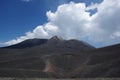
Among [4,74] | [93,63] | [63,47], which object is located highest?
[63,47]

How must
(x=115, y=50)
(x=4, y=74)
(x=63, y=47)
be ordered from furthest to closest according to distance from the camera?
(x=63, y=47), (x=115, y=50), (x=4, y=74)

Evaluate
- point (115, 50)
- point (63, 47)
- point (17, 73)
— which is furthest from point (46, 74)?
point (63, 47)

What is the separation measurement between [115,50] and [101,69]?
25176 mm

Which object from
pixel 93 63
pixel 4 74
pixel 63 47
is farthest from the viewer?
pixel 63 47

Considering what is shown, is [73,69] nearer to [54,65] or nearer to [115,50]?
[54,65]

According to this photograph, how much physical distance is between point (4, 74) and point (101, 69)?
34.8 m

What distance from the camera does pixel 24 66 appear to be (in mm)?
108500

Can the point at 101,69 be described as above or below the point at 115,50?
below

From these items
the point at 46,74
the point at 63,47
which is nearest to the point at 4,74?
the point at 46,74

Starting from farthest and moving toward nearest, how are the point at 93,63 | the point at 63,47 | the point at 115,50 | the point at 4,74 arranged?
the point at 63,47 → the point at 115,50 → the point at 93,63 → the point at 4,74

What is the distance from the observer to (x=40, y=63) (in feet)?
366

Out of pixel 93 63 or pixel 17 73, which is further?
pixel 93 63

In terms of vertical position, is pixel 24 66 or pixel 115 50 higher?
pixel 115 50

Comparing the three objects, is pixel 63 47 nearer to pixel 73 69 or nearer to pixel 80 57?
pixel 80 57
